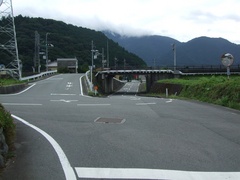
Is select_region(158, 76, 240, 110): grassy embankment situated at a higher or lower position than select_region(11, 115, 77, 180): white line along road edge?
lower

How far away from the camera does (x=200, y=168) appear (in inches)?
222

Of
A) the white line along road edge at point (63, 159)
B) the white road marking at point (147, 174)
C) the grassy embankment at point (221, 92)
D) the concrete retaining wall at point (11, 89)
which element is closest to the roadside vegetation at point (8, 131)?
the white line along road edge at point (63, 159)

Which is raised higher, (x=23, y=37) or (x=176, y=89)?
(x=23, y=37)

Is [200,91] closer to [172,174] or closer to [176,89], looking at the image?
[176,89]

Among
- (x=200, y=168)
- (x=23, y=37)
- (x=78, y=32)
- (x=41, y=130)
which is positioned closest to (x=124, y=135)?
(x=41, y=130)

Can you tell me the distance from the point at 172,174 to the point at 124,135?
3086mm

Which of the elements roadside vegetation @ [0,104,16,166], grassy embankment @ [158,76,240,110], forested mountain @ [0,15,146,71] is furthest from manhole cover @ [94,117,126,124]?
forested mountain @ [0,15,146,71]

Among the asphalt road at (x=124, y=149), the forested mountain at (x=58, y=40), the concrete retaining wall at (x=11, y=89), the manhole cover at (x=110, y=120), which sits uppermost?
the forested mountain at (x=58, y=40)

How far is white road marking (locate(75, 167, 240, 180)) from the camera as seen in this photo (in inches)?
203

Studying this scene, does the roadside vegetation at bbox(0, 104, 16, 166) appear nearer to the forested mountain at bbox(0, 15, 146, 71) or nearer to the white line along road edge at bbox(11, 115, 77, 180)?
the white line along road edge at bbox(11, 115, 77, 180)

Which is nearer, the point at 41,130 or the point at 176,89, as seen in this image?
the point at 41,130

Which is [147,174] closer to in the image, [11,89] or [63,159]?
[63,159]

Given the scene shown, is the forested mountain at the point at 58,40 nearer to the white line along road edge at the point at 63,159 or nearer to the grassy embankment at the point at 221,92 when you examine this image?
the grassy embankment at the point at 221,92

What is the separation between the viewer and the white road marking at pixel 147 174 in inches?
203
